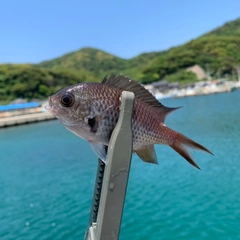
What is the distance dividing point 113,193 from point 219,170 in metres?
9.68

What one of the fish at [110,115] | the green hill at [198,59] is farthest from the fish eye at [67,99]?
the green hill at [198,59]

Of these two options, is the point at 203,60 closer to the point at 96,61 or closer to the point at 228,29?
the point at 228,29

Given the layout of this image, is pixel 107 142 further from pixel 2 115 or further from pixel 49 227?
pixel 2 115

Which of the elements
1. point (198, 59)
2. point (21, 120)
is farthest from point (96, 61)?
point (21, 120)

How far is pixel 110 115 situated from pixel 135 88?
21cm

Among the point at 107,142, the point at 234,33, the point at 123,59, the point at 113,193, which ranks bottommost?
the point at 113,193

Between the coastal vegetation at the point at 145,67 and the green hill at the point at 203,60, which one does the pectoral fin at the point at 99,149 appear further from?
the green hill at the point at 203,60

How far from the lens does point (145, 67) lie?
105250 millimetres

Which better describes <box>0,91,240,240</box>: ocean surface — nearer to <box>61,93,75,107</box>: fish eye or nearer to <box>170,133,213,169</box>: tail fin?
<box>170,133,213,169</box>: tail fin

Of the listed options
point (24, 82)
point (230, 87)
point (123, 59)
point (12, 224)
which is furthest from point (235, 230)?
point (123, 59)

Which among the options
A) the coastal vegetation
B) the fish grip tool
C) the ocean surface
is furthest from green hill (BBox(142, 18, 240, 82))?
the fish grip tool

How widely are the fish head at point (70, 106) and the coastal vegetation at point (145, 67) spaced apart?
57.2m

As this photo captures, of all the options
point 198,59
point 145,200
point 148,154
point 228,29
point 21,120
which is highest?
point 228,29

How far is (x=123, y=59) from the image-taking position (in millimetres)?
151250
